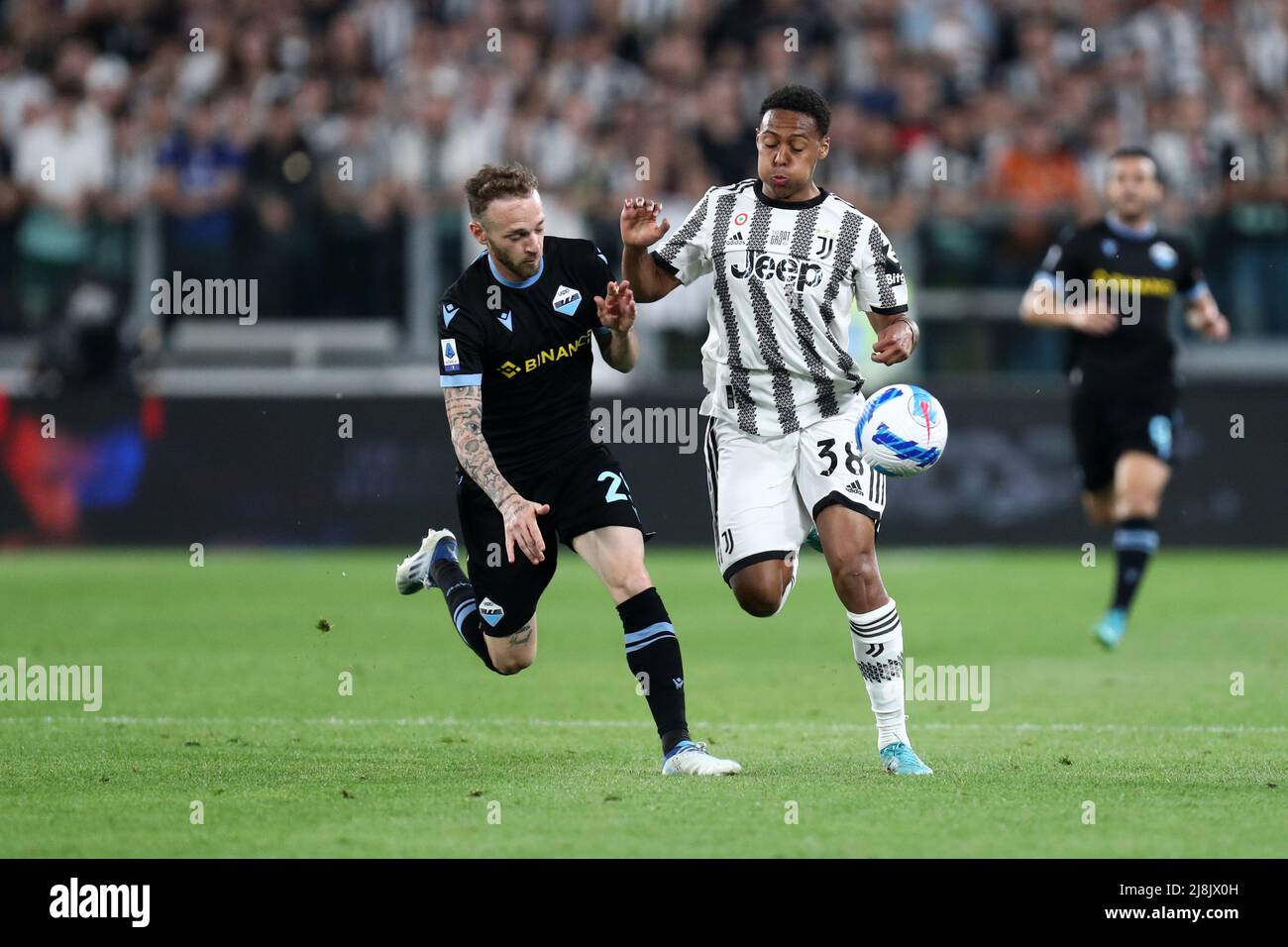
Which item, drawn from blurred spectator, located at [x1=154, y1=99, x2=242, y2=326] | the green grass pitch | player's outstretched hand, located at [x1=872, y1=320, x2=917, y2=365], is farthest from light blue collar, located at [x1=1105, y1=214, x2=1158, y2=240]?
blurred spectator, located at [x1=154, y1=99, x2=242, y2=326]

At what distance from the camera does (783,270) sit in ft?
25.2

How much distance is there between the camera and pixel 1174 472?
18375 mm

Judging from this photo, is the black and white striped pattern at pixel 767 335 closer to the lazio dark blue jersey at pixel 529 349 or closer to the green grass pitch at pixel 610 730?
the lazio dark blue jersey at pixel 529 349

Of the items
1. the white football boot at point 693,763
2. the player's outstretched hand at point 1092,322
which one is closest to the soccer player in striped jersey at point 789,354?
the white football boot at point 693,763

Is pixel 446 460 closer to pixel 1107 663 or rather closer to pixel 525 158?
pixel 525 158

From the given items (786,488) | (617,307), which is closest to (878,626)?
(786,488)

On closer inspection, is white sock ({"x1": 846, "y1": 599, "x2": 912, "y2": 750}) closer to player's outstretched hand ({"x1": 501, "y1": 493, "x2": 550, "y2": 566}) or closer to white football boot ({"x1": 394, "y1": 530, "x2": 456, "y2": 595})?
player's outstretched hand ({"x1": 501, "y1": 493, "x2": 550, "y2": 566})

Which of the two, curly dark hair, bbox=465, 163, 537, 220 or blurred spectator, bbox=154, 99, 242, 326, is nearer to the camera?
curly dark hair, bbox=465, 163, 537, 220

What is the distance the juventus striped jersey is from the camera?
766cm

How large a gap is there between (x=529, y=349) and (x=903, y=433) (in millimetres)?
1559

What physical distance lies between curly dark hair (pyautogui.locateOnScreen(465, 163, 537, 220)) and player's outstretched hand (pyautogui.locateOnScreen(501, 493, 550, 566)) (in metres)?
1.13

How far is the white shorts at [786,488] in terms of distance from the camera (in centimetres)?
760

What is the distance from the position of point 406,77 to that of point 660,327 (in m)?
4.10

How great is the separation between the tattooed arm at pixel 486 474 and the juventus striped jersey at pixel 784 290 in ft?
3.25
